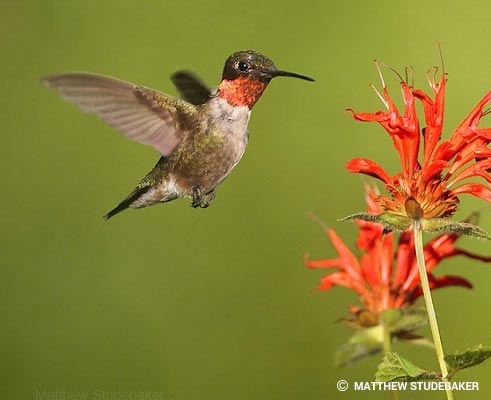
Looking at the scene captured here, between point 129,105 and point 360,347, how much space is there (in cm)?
49

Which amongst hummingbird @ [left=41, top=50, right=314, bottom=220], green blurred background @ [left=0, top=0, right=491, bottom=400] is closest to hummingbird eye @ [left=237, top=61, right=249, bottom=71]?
hummingbird @ [left=41, top=50, right=314, bottom=220]

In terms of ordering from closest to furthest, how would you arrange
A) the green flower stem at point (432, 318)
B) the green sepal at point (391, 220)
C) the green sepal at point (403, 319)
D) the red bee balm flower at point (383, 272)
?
the green flower stem at point (432, 318)
the green sepal at point (391, 220)
the green sepal at point (403, 319)
the red bee balm flower at point (383, 272)

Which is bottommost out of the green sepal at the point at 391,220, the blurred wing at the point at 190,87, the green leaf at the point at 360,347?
the green leaf at the point at 360,347

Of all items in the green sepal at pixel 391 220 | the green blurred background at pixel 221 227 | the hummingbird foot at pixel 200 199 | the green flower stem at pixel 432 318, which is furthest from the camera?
the green blurred background at pixel 221 227

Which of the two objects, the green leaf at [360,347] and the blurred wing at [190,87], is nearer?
the green leaf at [360,347]

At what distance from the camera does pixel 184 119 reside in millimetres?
1245

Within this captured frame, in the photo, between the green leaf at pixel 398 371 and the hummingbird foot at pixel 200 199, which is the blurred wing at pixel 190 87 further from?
the green leaf at pixel 398 371

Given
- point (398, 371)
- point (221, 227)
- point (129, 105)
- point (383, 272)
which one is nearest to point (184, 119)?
point (129, 105)

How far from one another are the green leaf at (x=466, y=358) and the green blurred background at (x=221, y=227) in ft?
4.66

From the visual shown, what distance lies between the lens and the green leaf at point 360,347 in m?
1.07

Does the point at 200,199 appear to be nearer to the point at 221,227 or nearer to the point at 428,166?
the point at 428,166

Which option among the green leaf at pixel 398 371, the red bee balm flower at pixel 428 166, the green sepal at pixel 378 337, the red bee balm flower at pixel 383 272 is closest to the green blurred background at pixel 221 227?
the red bee balm flower at pixel 383 272

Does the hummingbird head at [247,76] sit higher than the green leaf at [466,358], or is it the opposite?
the hummingbird head at [247,76]

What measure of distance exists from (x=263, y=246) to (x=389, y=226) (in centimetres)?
170
